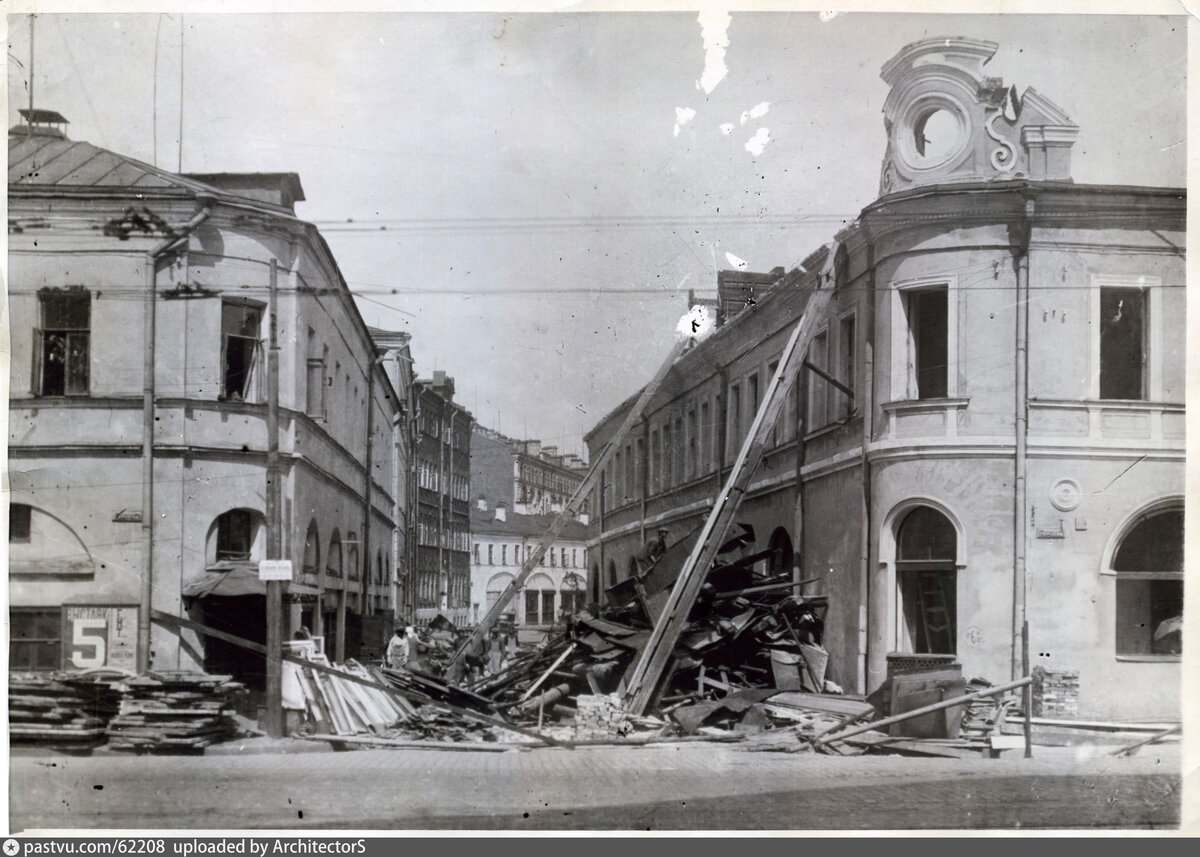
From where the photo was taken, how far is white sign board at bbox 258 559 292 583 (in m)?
12.8

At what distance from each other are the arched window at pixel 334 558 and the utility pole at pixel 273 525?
675 mm

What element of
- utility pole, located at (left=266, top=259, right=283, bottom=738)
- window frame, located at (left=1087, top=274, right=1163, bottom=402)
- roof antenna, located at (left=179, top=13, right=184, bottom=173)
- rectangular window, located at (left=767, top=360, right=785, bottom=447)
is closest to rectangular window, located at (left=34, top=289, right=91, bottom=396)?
roof antenna, located at (left=179, top=13, right=184, bottom=173)

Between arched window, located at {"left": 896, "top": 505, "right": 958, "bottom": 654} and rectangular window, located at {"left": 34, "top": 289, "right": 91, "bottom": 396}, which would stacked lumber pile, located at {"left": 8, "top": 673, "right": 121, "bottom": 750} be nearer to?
rectangular window, located at {"left": 34, "top": 289, "right": 91, "bottom": 396}

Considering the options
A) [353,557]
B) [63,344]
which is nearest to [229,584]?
[353,557]

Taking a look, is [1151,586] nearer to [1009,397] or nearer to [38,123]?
[1009,397]

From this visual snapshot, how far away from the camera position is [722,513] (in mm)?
14406

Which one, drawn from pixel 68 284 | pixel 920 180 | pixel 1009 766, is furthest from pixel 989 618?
pixel 68 284

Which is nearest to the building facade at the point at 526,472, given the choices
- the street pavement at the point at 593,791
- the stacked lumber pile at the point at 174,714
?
the street pavement at the point at 593,791

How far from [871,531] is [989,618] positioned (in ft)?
4.97

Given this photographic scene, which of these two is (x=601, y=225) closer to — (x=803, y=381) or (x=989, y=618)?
(x=803, y=381)

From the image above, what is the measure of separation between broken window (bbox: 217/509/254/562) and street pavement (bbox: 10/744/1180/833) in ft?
6.59

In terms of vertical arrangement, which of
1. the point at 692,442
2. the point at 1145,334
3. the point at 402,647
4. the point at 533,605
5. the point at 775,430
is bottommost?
the point at 402,647

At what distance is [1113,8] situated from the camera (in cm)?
1276

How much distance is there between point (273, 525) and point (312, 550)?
590mm
